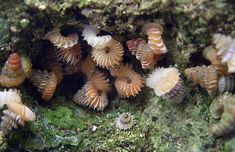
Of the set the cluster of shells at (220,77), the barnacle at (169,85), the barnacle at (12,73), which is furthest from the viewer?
the barnacle at (12,73)

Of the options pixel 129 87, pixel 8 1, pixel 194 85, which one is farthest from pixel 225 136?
pixel 8 1

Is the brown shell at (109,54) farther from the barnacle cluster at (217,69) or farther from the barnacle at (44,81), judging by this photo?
the barnacle cluster at (217,69)

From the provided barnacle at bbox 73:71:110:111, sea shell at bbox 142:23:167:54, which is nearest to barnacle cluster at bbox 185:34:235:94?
sea shell at bbox 142:23:167:54

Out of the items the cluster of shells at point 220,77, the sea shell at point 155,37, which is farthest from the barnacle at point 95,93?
the cluster of shells at point 220,77

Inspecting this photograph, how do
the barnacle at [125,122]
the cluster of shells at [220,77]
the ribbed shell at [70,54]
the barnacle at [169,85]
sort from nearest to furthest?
the cluster of shells at [220,77], the barnacle at [169,85], the barnacle at [125,122], the ribbed shell at [70,54]

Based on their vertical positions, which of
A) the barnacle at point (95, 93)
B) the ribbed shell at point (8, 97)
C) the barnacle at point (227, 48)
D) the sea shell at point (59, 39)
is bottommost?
the barnacle at point (95, 93)

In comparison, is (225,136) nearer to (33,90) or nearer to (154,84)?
(154,84)

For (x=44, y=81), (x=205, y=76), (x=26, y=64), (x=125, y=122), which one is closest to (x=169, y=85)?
(x=205, y=76)
